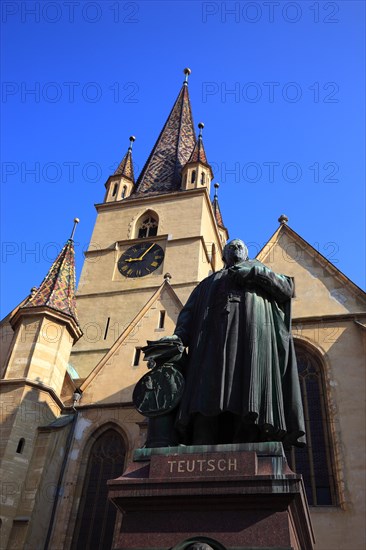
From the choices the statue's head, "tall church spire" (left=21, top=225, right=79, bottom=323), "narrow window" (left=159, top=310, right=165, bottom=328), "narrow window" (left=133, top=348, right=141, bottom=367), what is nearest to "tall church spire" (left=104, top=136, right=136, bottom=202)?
"tall church spire" (left=21, top=225, right=79, bottom=323)

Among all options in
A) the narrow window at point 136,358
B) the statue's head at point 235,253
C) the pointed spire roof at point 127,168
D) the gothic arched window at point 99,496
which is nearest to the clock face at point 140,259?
the pointed spire roof at point 127,168

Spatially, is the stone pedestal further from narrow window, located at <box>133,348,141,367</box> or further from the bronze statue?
narrow window, located at <box>133,348,141,367</box>

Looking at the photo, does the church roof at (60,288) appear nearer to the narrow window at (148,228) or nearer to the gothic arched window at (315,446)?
the gothic arched window at (315,446)

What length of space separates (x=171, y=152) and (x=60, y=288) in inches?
806

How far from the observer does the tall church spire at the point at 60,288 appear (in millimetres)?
15781

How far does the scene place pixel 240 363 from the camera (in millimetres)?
4773

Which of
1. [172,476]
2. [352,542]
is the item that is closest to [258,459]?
[172,476]

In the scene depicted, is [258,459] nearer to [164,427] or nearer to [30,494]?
[164,427]

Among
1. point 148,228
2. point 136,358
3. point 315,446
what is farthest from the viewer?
point 148,228

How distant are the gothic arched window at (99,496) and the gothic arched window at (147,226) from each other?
15.3 m

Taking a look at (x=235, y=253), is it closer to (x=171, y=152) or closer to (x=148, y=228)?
(x=148, y=228)

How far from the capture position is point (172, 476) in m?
3.98

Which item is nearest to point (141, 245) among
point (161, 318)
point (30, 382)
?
point (161, 318)

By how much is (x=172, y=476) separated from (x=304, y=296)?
11362 millimetres
